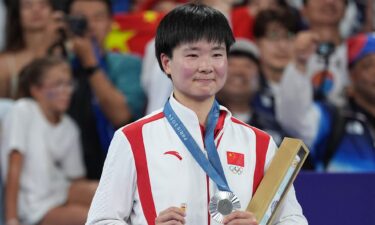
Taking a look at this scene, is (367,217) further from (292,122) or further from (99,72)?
(99,72)

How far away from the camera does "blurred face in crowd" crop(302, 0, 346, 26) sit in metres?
6.58

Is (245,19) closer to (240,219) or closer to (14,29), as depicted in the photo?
(14,29)

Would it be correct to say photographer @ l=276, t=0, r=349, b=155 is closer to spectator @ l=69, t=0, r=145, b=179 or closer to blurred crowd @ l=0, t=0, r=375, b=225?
blurred crowd @ l=0, t=0, r=375, b=225

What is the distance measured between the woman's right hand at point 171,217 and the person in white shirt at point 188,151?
0.14ft

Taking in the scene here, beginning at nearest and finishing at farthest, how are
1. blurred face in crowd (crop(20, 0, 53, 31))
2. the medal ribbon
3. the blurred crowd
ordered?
the medal ribbon < the blurred crowd < blurred face in crowd (crop(20, 0, 53, 31))

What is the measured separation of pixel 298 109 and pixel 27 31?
72.3 inches

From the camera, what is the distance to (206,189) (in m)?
2.89

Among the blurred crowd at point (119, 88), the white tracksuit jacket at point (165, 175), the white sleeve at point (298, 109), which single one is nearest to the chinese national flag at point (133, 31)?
the blurred crowd at point (119, 88)

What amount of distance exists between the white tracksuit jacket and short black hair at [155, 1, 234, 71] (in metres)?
0.20

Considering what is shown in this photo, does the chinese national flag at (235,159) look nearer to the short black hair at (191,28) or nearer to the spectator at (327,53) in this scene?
the short black hair at (191,28)

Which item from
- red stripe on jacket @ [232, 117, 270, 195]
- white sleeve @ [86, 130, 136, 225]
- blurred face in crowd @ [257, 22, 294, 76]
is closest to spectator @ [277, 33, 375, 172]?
blurred face in crowd @ [257, 22, 294, 76]

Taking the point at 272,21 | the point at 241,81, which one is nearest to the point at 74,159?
the point at 241,81

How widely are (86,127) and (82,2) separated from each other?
38.4 inches

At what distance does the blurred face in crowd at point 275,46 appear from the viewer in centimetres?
632
